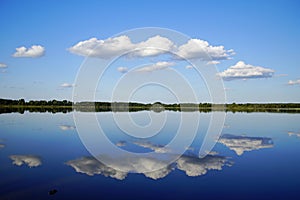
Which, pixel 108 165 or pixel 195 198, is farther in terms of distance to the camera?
pixel 108 165

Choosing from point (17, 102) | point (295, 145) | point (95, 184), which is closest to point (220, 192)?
point (95, 184)

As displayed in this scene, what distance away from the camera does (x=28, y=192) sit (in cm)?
761

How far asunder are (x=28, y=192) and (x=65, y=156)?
16.2ft

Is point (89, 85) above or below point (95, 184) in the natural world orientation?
above

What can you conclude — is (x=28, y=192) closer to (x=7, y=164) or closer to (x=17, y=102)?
(x=7, y=164)

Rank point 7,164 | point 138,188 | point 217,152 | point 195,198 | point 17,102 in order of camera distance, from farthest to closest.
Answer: point 17,102
point 217,152
point 7,164
point 138,188
point 195,198

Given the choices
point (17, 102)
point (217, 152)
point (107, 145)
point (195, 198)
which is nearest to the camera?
point (195, 198)

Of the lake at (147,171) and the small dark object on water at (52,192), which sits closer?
the small dark object on water at (52,192)

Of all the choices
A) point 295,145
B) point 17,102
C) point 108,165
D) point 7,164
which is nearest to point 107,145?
point 108,165

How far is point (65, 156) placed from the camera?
12539mm

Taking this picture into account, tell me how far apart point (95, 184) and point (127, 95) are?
6.57 metres

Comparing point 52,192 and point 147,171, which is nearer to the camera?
point 52,192

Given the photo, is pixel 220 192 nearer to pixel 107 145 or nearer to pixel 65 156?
pixel 65 156

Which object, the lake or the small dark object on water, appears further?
the lake
